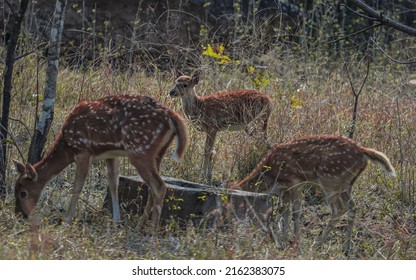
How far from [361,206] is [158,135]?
87.7 inches

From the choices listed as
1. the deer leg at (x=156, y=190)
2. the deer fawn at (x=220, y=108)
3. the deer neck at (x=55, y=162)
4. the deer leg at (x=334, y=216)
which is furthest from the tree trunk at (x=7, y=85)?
the deer leg at (x=334, y=216)

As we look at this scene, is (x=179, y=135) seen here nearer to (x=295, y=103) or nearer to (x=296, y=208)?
(x=296, y=208)

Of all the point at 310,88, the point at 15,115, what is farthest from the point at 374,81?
the point at 15,115

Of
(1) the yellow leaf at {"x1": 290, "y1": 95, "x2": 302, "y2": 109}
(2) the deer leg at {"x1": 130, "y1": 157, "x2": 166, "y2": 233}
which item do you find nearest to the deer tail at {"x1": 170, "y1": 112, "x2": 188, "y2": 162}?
(2) the deer leg at {"x1": 130, "y1": 157, "x2": 166, "y2": 233}

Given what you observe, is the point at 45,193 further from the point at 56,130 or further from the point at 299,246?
the point at 299,246

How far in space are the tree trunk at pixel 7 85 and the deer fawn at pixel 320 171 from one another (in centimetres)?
215

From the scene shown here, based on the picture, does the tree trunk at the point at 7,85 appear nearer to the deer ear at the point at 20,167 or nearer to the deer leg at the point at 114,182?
the deer ear at the point at 20,167

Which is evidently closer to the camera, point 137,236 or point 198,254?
point 198,254

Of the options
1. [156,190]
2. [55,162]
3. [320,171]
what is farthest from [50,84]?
[320,171]

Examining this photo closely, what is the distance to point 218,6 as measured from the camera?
1680 centimetres

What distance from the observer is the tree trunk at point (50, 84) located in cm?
984

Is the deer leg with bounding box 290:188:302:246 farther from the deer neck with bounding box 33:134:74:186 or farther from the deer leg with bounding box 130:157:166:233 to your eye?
the deer neck with bounding box 33:134:74:186

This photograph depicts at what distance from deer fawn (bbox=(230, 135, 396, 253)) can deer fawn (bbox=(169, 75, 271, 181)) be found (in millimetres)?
1190

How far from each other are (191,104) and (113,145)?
10.7 feet
